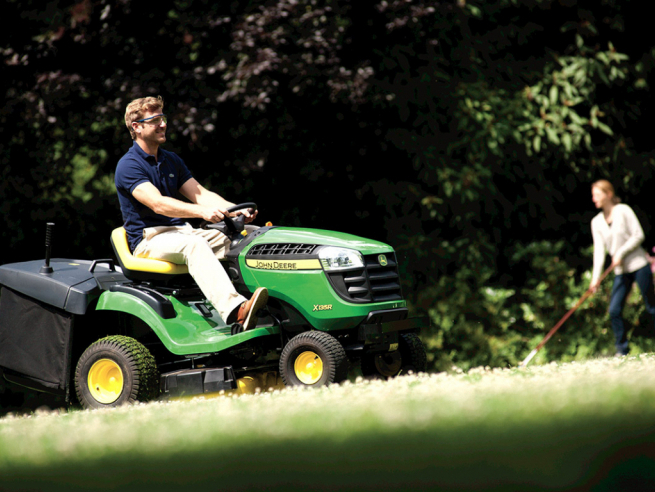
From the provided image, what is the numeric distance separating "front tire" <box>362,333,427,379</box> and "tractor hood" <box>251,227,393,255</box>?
0.67 m

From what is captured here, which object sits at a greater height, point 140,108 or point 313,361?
point 140,108

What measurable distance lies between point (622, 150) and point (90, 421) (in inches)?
311

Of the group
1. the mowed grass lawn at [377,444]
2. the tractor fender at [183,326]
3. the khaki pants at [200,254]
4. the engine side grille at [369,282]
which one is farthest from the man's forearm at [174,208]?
the mowed grass lawn at [377,444]

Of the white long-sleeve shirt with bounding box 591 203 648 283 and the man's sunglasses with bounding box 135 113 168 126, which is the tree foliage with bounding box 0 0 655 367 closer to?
the white long-sleeve shirt with bounding box 591 203 648 283

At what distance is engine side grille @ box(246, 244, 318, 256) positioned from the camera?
16.8 feet

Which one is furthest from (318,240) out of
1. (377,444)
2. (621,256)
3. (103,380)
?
(621,256)

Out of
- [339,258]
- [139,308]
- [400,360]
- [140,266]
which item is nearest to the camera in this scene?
[339,258]

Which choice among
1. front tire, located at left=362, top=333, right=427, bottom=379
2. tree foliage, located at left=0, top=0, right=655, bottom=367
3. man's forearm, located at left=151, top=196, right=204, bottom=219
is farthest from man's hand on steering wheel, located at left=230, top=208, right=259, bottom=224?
tree foliage, located at left=0, top=0, right=655, bottom=367

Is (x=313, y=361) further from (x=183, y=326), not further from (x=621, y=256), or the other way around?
(x=621, y=256)

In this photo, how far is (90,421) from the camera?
4.25 m

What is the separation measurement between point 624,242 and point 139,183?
4791 millimetres

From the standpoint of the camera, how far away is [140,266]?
5.40 m

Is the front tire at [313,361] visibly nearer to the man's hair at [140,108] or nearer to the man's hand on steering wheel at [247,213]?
the man's hand on steering wheel at [247,213]

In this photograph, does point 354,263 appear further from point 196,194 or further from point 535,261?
point 535,261
